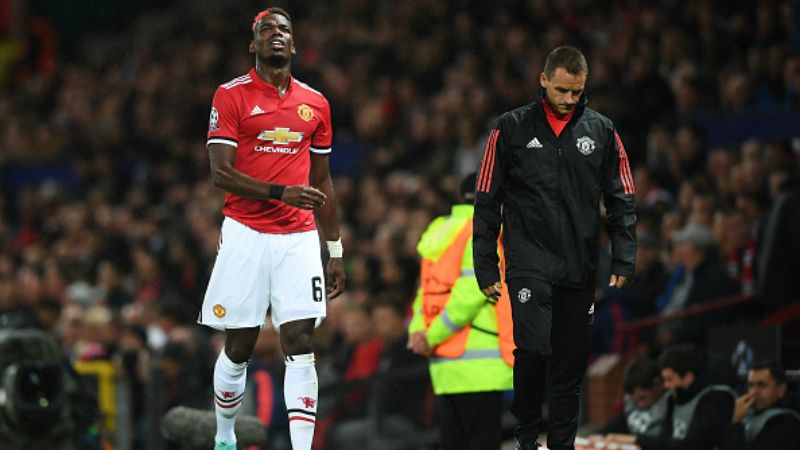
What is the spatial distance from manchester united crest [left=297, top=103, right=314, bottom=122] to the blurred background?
3.43 meters

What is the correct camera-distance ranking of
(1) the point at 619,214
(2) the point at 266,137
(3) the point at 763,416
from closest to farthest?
(1) the point at 619,214, (2) the point at 266,137, (3) the point at 763,416

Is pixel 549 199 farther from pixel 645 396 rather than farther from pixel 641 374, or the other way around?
pixel 645 396

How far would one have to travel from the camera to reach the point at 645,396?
30.8 ft

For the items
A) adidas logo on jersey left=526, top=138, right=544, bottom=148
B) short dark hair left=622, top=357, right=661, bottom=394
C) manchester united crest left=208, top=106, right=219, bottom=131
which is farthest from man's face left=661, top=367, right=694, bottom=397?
manchester united crest left=208, top=106, right=219, bottom=131

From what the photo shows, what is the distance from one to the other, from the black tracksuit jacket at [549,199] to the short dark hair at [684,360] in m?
2.12

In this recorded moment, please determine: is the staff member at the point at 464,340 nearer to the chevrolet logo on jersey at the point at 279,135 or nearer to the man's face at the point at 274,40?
the chevrolet logo on jersey at the point at 279,135

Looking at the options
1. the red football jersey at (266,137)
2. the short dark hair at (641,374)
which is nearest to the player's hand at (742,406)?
the short dark hair at (641,374)

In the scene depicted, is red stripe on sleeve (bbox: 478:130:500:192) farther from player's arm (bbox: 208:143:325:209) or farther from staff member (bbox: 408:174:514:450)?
staff member (bbox: 408:174:514:450)

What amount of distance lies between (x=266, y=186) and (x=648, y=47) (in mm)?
7120

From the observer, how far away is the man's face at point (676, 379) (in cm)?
905

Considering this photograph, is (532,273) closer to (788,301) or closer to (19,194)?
(788,301)

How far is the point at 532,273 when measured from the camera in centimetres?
699

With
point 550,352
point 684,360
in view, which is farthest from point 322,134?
point 684,360

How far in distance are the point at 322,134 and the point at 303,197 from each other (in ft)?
2.37
